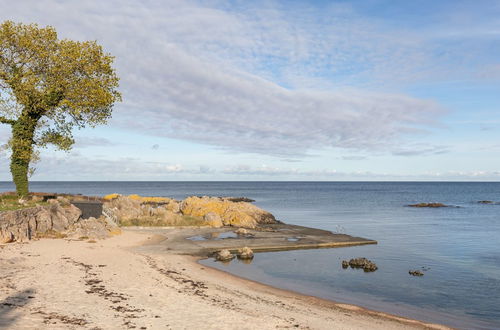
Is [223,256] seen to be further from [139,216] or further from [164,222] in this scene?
[139,216]

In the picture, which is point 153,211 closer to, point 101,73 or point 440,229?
point 101,73

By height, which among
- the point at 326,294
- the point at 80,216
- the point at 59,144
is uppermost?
the point at 59,144

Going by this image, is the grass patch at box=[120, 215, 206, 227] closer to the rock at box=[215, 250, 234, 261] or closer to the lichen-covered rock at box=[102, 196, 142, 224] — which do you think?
the lichen-covered rock at box=[102, 196, 142, 224]

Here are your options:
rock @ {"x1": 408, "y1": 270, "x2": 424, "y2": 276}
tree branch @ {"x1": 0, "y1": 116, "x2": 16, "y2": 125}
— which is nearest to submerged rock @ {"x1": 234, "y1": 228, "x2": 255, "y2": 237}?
rock @ {"x1": 408, "y1": 270, "x2": 424, "y2": 276}

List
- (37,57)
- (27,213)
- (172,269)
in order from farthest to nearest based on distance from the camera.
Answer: (37,57) → (27,213) → (172,269)

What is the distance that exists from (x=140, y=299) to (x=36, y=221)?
17.4m

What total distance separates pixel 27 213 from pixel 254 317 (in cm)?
2130

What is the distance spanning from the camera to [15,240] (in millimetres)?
25828

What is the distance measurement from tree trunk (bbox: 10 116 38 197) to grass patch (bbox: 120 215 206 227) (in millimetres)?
10159

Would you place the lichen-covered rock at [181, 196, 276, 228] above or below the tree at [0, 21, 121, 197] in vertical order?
below

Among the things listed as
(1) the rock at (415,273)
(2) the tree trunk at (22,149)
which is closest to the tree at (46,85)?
(2) the tree trunk at (22,149)

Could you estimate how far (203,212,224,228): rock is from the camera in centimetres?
4412

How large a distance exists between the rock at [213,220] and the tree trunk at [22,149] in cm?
1847

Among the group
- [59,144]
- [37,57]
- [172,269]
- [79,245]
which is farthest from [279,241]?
[37,57]
